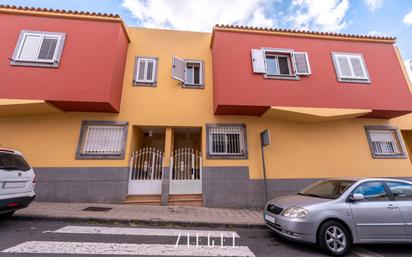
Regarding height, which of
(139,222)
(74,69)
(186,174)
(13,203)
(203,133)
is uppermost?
(74,69)

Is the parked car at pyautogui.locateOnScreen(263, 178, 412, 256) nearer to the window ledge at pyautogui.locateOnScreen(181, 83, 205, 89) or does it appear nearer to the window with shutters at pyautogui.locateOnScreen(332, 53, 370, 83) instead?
the window with shutters at pyautogui.locateOnScreen(332, 53, 370, 83)

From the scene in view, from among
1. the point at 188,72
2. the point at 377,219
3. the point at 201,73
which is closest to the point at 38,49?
the point at 188,72

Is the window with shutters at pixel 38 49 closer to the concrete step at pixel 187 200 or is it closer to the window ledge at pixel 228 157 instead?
the concrete step at pixel 187 200

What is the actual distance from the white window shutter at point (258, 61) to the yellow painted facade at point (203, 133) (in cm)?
208

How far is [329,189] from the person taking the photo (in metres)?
4.68

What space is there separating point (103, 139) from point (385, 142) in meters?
12.7

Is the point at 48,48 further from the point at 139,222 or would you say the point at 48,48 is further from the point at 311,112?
the point at 311,112

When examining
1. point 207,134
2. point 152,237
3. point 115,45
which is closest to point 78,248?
point 152,237

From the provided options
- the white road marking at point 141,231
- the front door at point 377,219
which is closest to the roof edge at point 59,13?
the white road marking at point 141,231

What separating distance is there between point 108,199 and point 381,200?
8.16 metres

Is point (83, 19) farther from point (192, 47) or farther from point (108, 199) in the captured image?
point (108, 199)

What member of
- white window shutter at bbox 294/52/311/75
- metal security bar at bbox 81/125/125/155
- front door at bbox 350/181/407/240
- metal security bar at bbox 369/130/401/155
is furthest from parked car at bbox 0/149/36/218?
metal security bar at bbox 369/130/401/155

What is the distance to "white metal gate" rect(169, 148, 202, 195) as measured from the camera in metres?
7.45

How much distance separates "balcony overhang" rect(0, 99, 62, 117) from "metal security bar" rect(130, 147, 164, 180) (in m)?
3.59
